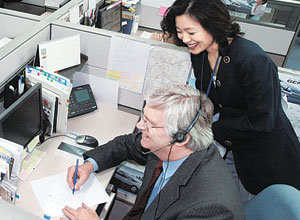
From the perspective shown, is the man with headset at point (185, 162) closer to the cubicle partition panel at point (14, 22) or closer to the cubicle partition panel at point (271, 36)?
the cubicle partition panel at point (14, 22)

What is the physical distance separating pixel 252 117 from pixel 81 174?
2.63ft

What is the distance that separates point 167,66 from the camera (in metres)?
1.53

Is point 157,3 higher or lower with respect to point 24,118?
Answer: higher

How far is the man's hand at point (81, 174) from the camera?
4.03 ft

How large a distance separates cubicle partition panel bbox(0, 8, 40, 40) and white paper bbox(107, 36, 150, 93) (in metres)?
0.45

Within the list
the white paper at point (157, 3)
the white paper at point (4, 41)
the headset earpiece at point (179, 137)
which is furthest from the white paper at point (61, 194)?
the white paper at point (157, 3)

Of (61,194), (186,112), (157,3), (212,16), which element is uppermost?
(212,16)

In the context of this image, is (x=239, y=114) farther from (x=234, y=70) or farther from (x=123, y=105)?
(x=123, y=105)

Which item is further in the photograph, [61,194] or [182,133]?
[61,194]

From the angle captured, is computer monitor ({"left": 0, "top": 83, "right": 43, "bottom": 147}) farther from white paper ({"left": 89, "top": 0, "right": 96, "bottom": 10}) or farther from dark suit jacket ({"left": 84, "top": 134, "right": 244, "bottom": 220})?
white paper ({"left": 89, "top": 0, "right": 96, "bottom": 10})

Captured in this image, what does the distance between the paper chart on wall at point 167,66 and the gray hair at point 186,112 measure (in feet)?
1.52

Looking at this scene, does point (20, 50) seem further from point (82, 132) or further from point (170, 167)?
point (170, 167)

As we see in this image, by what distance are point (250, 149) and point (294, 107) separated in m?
0.37

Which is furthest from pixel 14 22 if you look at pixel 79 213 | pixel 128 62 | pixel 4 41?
pixel 79 213
